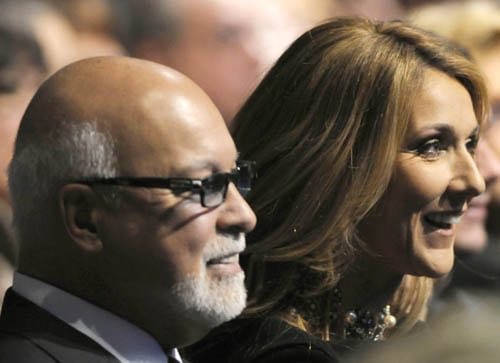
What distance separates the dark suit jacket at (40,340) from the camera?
170 centimetres

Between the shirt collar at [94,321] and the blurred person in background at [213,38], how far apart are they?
4.95 ft

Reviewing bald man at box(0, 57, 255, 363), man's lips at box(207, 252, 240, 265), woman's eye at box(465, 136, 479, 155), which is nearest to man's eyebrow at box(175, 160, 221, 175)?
bald man at box(0, 57, 255, 363)

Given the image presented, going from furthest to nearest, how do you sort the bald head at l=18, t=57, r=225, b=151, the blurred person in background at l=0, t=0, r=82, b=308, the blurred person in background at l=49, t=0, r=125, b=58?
the blurred person in background at l=49, t=0, r=125, b=58 → the blurred person in background at l=0, t=0, r=82, b=308 → the bald head at l=18, t=57, r=225, b=151

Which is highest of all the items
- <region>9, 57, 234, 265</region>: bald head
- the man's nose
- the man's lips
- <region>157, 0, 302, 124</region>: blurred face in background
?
<region>9, 57, 234, 265</region>: bald head

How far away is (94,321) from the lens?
1.76m

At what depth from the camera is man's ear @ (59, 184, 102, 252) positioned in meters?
1.77

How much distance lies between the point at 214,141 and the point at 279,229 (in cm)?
A: 67

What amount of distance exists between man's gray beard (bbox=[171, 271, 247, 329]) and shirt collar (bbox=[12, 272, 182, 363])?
0.08 metres

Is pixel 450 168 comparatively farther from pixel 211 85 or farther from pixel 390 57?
pixel 211 85

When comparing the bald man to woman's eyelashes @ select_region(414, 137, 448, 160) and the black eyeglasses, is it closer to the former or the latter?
the black eyeglasses

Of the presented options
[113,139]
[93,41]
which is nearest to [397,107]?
[113,139]

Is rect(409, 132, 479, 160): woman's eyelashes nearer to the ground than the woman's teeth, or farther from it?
farther from it

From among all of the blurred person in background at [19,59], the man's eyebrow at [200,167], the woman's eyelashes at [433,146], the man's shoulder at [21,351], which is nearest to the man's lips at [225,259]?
the man's eyebrow at [200,167]

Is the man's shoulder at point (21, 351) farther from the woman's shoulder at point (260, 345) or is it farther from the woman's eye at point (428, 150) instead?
the woman's eye at point (428, 150)
